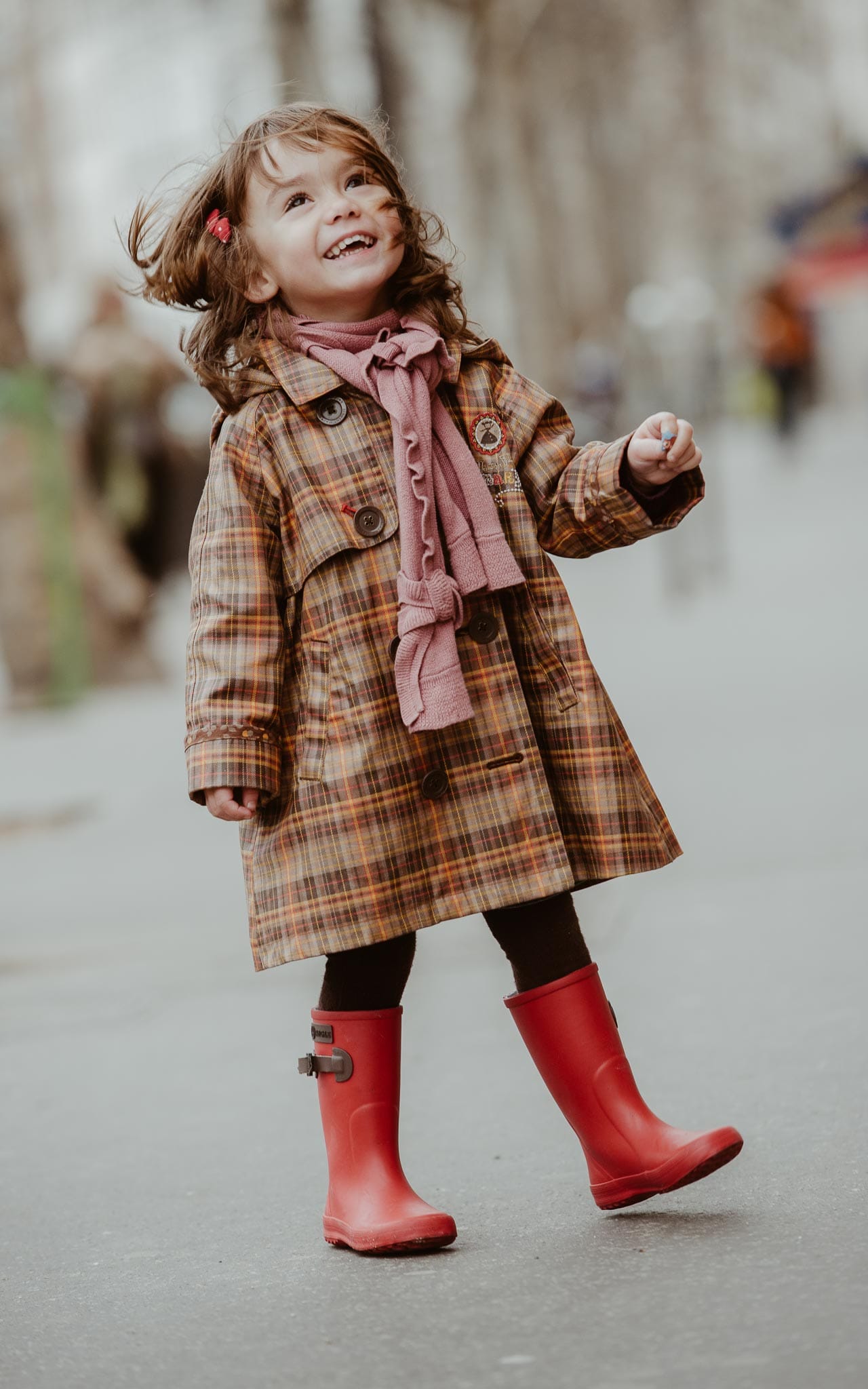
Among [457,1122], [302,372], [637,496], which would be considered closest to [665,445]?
[637,496]

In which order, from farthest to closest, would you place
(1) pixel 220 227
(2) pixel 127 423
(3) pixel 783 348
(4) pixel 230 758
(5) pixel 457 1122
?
(3) pixel 783 348 < (2) pixel 127 423 < (5) pixel 457 1122 < (1) pixel 220 227 < (4) pixel 230 758

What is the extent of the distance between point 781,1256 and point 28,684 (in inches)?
343

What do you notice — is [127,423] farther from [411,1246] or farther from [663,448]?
[411,1246]

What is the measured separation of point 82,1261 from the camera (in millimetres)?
3102

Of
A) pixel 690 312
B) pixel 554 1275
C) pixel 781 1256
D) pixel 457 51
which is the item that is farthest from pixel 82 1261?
pixel 457 51

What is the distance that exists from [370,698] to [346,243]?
2.15 feet

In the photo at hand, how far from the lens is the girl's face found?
3.02 metres

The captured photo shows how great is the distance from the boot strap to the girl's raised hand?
3.07ft

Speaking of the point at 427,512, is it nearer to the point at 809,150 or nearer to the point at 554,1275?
the point at 554,1275

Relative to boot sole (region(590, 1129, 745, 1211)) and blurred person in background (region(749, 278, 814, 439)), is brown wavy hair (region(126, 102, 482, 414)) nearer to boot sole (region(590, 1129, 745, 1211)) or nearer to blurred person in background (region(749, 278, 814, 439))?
boot sole (region(590, 1129, 745, 1211))

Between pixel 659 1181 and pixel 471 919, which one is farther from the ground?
pixel 471 919

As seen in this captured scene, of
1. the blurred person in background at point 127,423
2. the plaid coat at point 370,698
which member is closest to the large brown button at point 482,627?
the plaid coat at point 370,698

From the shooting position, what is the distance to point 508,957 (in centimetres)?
300

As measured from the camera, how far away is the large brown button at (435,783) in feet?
9.64
